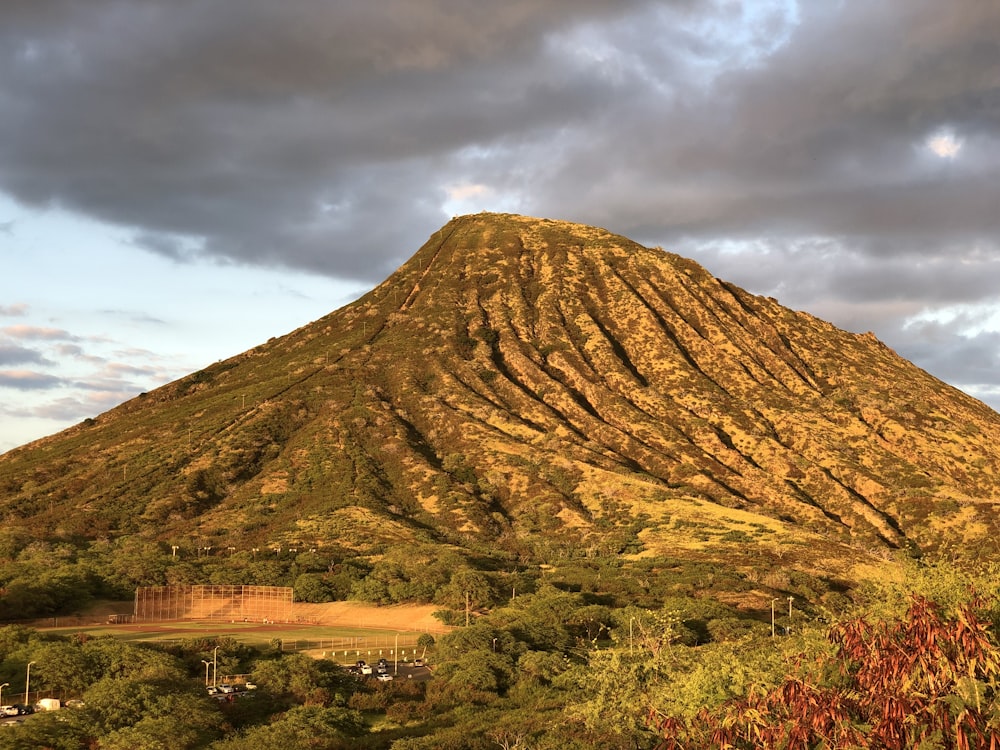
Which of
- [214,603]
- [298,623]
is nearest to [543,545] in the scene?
[298,623]

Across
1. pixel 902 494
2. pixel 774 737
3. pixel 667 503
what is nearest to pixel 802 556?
pixel 667 503

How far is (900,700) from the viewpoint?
1642 cm

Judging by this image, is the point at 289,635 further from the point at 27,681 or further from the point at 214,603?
the point at 27,681

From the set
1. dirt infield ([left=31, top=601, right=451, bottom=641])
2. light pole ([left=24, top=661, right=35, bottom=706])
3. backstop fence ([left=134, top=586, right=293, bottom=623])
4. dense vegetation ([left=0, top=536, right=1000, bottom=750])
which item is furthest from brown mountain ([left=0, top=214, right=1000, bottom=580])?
light pole ([left=24, top=661, right=35, bottom=706])

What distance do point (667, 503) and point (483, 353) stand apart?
67148 millimetres

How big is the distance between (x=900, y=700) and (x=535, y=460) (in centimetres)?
13861

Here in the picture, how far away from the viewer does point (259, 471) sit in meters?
155

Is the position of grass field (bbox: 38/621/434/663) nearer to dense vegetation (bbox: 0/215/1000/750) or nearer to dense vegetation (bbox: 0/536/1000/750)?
dense vegetation (bbox: 0/215/1000/750)

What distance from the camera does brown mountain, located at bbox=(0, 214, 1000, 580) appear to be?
134 m

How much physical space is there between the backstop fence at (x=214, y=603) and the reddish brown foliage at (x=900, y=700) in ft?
282

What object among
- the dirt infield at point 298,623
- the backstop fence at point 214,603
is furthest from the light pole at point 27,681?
the backstop fence at point 214,603

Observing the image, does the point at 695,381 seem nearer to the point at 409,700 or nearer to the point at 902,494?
the point at 902,494

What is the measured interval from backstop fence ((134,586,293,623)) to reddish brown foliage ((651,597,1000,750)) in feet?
282

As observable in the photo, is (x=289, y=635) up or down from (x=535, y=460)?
down
